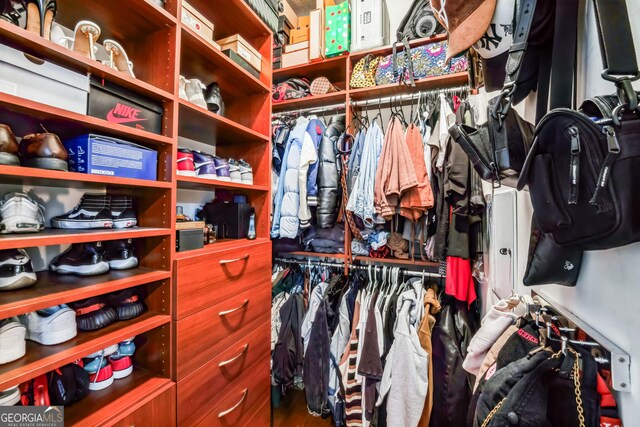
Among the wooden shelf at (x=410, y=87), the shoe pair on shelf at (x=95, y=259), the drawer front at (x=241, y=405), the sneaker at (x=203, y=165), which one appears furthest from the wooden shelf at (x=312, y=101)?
the drawer front at (x=241, y=405)

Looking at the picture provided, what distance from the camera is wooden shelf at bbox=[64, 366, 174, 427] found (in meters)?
0.69

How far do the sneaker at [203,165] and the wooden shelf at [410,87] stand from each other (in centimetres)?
109

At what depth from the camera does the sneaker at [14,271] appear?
633mm

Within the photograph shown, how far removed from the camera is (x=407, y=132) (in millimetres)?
1539

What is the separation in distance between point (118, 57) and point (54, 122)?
12.2 inches

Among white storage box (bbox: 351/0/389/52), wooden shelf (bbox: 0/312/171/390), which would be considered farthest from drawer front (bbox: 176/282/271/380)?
white storage box (bbox: 351/0/389/52)

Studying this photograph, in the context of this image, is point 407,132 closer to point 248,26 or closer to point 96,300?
point 248,26

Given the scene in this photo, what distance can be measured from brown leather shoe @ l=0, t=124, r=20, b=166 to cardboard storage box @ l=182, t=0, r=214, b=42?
25.2 inches

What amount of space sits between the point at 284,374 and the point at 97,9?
74.3 inches

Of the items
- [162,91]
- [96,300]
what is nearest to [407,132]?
[162,91]

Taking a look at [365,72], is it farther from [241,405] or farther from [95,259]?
[241,405]

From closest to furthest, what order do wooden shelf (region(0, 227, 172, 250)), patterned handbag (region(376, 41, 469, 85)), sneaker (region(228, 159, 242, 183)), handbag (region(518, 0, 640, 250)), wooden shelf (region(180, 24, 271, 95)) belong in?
handbag (region(518, 0, 640, 250)) → wooden shelf (region(0, 227, 172, 250)) → wooden shelf (region(180, 24, 271, 95)) → sneaker (region(228, 159, 242, 183)) → patterned handbag (region(376, 41, 469, 85))

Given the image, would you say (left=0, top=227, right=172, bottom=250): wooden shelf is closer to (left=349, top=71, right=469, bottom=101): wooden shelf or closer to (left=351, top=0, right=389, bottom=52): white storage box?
(left=349, top=71, right=469, bottom=101): wooden shelf

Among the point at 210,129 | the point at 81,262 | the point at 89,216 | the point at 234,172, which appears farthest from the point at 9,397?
the point at 210,129
